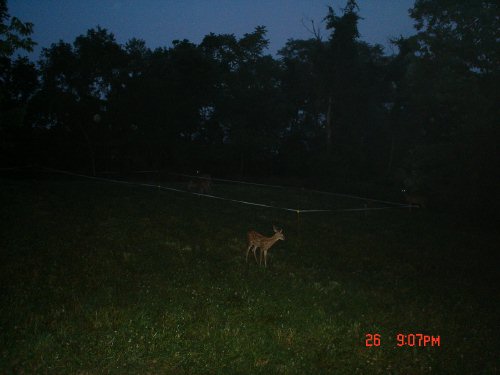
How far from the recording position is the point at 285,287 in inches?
461

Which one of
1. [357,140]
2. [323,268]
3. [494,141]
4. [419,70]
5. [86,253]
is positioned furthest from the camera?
[357,140]

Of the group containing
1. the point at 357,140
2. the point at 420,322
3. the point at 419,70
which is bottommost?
the point at 420,322

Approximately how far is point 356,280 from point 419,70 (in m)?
33.0

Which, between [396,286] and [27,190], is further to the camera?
[27,190]

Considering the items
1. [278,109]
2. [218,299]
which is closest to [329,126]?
[278,109]

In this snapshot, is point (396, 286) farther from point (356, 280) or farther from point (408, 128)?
point (408, 128)

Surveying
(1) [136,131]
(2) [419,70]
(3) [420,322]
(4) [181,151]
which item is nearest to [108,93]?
(1) [136,131]

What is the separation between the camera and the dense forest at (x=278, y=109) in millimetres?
33125
